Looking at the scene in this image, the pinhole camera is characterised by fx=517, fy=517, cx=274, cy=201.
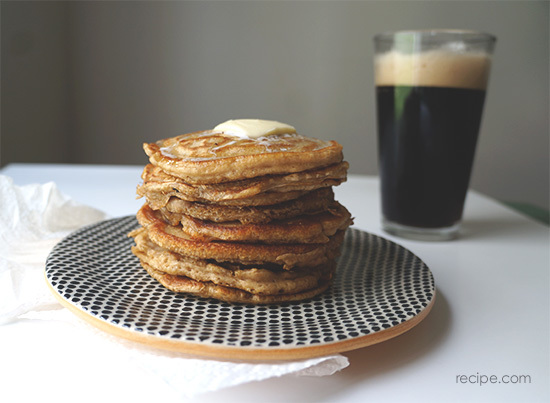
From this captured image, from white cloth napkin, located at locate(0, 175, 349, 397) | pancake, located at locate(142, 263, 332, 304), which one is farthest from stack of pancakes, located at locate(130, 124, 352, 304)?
white cloth napkin, located at locate(0, 175, 349, 397)

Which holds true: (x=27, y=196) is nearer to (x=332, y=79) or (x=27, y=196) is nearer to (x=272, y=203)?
(x=272, y=203)

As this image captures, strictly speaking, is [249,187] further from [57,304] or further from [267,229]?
[57,304]

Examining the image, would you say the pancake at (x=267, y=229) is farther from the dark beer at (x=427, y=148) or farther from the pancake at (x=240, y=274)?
the dark beer at (x=427, y=148)

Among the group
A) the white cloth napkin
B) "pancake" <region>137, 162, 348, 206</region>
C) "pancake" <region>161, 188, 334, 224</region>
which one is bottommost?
the white cloth napkin

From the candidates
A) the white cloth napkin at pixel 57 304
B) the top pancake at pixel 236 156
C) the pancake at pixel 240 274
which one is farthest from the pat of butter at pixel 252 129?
the white cloth napkin at pixel 57 304

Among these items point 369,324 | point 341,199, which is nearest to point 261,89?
point 341,199

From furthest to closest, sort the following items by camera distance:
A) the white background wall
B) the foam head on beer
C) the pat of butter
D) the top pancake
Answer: the white background wall → the foam head on beer → the pat of butter → the top pancake

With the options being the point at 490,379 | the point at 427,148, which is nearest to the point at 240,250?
the point at 490,379

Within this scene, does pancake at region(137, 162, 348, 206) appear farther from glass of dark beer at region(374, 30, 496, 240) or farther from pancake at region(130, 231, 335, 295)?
glass of dark beer at region(374, 30, 496, 240)
